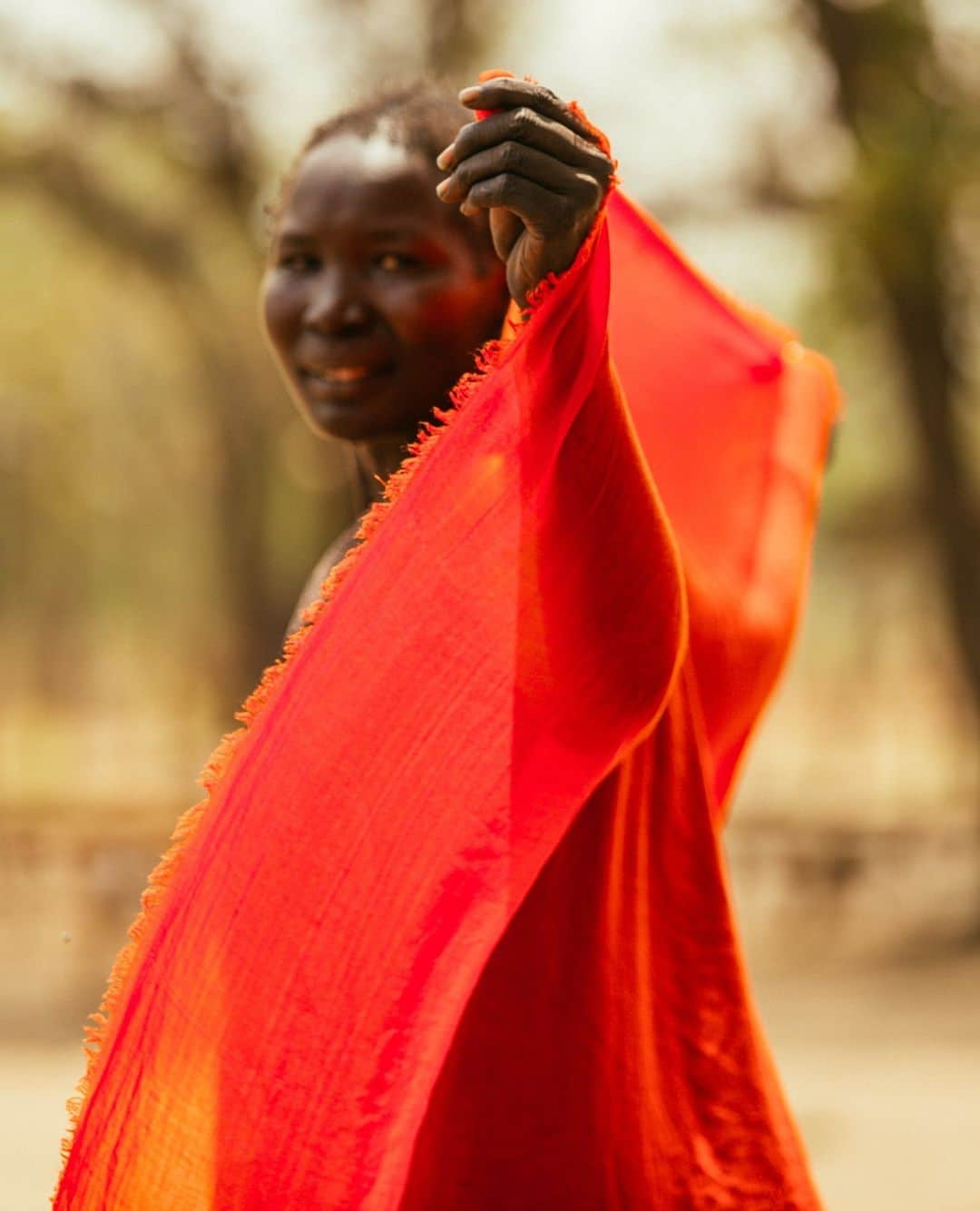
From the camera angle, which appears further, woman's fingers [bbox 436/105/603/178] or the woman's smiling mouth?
the woman's smiling mouth

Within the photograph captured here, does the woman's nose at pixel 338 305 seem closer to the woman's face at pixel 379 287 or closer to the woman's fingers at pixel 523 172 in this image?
the woman's face at pixel 379 287

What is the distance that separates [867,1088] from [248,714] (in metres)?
4.91

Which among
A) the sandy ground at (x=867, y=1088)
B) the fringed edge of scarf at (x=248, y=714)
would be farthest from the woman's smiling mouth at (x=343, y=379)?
the sandy ground at (x=867, y=1088)

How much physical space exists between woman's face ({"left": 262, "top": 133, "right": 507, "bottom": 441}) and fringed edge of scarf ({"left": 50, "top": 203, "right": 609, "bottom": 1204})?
0.16 meters

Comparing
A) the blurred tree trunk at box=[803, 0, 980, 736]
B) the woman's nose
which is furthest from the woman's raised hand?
the blurred tree trunk at box=[803, 0, 980, 736]

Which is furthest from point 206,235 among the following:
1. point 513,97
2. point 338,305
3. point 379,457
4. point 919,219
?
point 513,97

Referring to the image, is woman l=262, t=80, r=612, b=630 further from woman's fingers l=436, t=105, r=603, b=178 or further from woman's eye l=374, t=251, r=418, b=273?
woman's fingers l=436, t=105, r=603, b=178

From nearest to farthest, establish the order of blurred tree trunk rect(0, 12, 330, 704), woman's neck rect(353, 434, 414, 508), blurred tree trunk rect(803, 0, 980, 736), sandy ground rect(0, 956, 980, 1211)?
woman's neck rect(353, 434, 414, 508) < sandy ground rect(0, 956, 980, 1211) < blurred tree trunk rect(803, 0, 980, 736) < blurred tree trunk rect(0, 12, 330, 704)

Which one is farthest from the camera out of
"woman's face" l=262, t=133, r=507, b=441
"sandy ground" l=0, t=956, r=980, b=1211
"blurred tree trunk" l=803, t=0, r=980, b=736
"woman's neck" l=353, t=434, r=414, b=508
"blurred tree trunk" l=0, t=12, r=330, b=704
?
"blurred tree trunk" l=0, t=12, r=330, b=704

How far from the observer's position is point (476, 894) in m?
1.05

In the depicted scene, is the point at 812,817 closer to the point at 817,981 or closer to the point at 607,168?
the point at 817,981

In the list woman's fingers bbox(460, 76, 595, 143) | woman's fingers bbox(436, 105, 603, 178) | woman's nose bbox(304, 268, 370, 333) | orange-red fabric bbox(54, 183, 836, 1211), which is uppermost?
woman's nose bbox(304, 268, 370, 333)

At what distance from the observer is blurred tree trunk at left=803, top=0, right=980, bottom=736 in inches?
229

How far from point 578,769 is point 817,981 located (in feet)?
23.1
